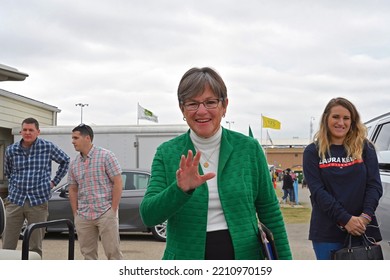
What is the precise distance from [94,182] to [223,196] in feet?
7.26

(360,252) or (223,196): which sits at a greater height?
(223,196)

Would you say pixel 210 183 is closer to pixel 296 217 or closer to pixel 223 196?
pixel 223 196

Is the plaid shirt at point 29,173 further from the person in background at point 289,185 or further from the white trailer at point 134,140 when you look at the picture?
the person in background at point 289,185

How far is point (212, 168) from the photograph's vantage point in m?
1.54

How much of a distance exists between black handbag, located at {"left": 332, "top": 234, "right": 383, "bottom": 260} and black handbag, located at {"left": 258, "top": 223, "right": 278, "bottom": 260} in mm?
603

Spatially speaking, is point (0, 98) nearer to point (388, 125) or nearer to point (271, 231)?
point (388, 125)

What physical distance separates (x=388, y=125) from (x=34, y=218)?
2367mm

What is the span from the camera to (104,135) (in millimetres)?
8070

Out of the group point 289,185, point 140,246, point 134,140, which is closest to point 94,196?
point 140,246

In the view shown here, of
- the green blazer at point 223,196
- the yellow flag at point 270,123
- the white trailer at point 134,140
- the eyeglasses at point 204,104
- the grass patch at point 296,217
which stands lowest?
the grass patch at point 296,217

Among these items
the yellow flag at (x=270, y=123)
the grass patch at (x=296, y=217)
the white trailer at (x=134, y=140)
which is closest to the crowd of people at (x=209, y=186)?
the yellow flag at (x=270, y=123)

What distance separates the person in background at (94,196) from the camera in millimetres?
3576

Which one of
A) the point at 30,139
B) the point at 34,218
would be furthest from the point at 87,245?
the point at 30,139

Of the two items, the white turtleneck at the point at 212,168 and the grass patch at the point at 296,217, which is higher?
the white turtleneck at the point at 212,168
